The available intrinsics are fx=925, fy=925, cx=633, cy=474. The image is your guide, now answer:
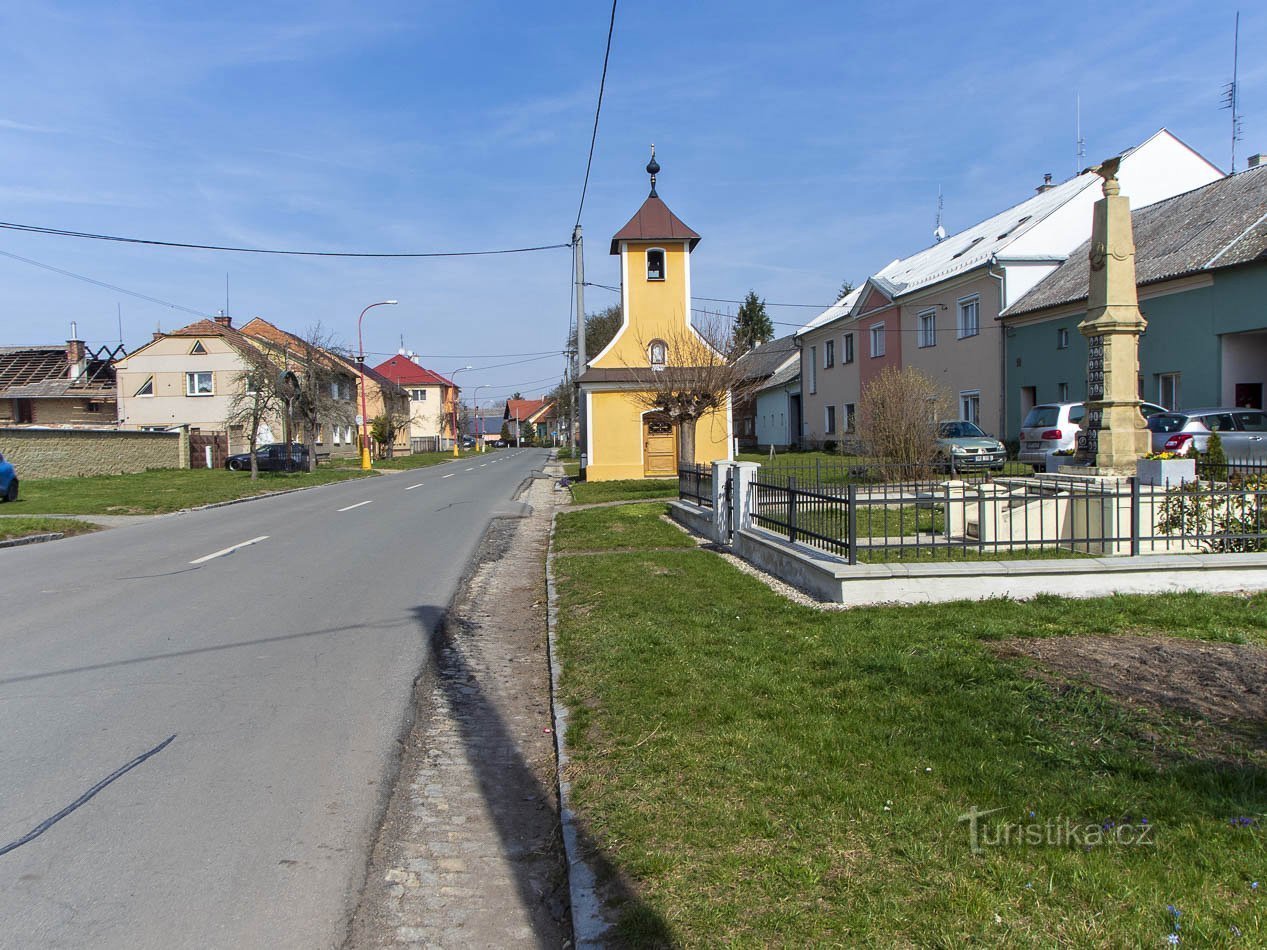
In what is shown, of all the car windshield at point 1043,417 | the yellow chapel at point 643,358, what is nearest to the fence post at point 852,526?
the car windshield at point 1043,417

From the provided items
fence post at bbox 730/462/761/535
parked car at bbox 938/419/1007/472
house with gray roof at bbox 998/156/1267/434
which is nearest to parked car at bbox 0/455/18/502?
fence post at bbox 730/462/761/535

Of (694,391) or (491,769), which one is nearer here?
(491,769)

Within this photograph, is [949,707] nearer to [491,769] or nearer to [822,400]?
Result: [491,769]

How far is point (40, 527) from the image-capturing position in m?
17.5

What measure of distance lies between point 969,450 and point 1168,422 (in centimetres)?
436

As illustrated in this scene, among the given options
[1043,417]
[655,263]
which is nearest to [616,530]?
[1043,417]

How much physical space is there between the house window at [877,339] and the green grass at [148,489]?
74.5ft

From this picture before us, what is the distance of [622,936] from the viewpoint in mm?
3246

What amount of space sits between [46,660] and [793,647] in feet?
19.1

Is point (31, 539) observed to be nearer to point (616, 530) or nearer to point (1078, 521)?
point (616, 530)

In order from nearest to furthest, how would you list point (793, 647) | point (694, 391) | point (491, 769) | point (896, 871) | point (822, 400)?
1. point (896, 871)
2. point (491, 769)
3. point (793, 647)
4. point (694, 391)
5. point (822, 400)

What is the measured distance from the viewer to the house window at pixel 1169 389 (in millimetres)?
24156

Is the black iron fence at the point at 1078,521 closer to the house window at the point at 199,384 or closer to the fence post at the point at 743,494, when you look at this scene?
the fence post at the point at 743,494

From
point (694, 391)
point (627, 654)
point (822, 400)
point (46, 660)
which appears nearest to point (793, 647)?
point (627, 654)
